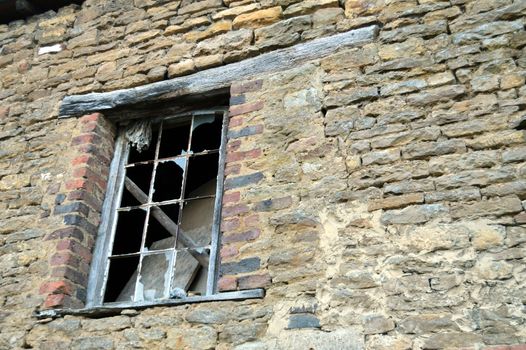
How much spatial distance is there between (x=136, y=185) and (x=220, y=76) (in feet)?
3.14

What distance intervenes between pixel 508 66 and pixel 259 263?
1742 mm

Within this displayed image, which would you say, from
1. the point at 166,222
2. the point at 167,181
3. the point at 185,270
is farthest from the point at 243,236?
the point at 167,181

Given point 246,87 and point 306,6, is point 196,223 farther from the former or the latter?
point 306,6

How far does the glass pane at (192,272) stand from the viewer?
373 centimetres

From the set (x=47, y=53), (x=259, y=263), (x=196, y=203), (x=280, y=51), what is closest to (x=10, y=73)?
(x=47, y=53)

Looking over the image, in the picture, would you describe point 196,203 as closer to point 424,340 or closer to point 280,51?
point 280,51

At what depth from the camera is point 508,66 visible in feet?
10.8

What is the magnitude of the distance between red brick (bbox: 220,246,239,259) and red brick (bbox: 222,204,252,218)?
21 cm

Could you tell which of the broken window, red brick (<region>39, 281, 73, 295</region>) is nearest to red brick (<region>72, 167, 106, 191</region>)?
the broken window

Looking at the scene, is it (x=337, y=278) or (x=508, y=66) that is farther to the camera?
(x=508, y=66)

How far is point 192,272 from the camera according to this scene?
3.79 metres

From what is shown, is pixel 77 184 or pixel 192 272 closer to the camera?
pixel 192 272

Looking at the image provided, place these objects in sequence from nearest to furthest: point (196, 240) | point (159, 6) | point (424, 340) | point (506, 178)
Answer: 1. point (424, 340)
2. point (506, 178)
3. point (196, 240)
4. point (159, 6)

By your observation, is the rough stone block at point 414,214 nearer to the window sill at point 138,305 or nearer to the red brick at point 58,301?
the window sill at point 138,305
